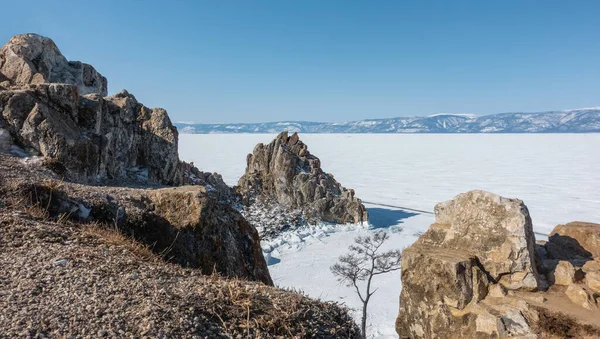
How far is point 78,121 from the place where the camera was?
498 inches

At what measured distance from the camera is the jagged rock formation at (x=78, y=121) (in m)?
10.9

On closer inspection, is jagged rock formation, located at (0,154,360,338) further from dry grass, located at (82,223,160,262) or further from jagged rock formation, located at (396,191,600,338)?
jagged rock formation, located at (396,191,600,338)

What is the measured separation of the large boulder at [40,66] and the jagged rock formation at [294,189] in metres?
24.8

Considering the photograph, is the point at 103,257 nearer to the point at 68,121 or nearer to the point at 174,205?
the point at 174,205

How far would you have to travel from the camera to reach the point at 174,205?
7664 mm

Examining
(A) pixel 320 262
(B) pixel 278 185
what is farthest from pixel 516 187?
(A) pixel 320 262

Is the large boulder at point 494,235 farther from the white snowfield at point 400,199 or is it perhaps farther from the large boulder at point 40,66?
the large boulder at point 40,66

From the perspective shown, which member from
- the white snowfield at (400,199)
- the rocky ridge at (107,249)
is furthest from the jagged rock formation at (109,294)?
the white snowfield at (400,199)

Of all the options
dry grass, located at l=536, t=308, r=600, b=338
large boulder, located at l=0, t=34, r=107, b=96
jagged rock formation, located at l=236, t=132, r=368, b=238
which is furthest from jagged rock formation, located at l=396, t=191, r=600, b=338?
jagged rock formation, located at l=236, t=132, r=368, b=238

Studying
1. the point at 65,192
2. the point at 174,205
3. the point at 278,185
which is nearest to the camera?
the point at 65,192

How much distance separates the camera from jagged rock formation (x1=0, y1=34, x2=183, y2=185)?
35.7 ft

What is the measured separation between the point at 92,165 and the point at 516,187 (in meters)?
67.3

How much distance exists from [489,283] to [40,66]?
2021 centimetres

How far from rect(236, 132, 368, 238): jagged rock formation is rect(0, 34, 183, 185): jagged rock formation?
80.3 ft
